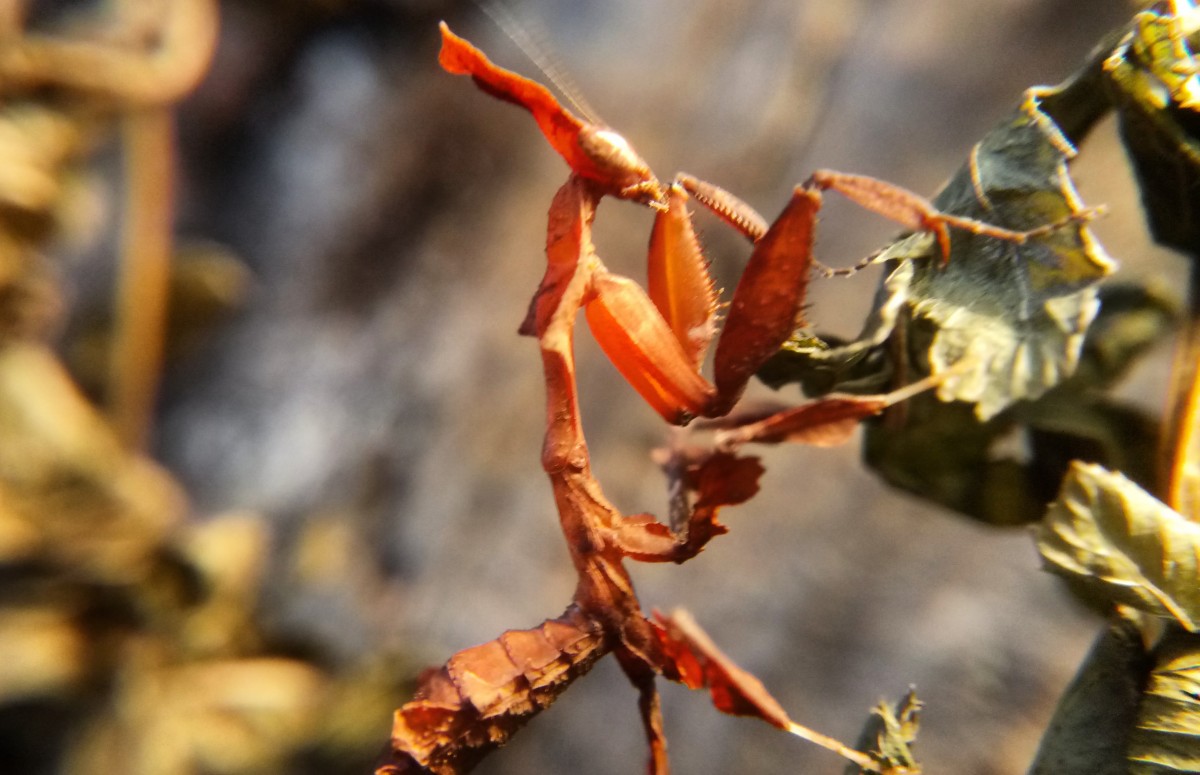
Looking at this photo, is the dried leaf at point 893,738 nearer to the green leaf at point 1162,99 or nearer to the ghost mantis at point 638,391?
the ghost mantis at point 638,391

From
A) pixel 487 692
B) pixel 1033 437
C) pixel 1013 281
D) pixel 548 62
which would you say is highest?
pixel 548 62

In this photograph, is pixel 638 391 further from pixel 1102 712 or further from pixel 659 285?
pixel 1102 712

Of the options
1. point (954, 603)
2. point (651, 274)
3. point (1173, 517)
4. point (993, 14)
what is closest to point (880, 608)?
point (954, 603)

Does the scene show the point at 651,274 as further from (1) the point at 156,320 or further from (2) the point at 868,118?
(1) the point at 156,320

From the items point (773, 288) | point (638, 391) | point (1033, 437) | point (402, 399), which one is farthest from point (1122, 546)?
point (402, 399)

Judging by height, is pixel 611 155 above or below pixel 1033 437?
above

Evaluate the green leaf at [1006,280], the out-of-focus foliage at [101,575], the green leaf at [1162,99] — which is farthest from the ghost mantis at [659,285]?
the out-of-focus foliage at [101,575]

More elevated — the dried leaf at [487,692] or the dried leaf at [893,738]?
the dried leaf at [487,692]
